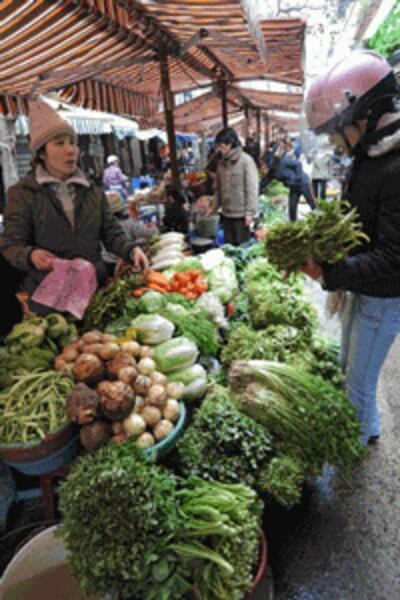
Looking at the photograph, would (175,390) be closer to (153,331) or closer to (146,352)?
(146,352)

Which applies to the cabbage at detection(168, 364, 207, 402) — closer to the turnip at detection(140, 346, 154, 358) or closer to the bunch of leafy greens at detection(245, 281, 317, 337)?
the turnip at detection(140, 346, 154, 358)

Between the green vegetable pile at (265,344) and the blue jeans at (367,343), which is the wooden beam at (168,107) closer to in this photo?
the green vegetable pile at (265,344)

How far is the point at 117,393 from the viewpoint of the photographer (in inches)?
79.4

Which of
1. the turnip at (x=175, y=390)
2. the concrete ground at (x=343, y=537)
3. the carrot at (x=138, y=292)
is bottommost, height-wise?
the concrete ground at (x=343, y=537)

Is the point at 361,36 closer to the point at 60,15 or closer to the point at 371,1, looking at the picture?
the point at 371,1

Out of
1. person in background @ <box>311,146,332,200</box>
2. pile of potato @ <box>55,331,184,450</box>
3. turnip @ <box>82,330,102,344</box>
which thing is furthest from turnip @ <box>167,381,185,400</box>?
person in background @ <box>311,146,332,200</box>

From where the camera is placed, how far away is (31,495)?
2.60m

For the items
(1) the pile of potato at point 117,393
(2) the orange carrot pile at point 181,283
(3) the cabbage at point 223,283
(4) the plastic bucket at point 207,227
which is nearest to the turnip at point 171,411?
(1) the pile of potato at point 117,393

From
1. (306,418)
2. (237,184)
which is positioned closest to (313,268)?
(306,418)

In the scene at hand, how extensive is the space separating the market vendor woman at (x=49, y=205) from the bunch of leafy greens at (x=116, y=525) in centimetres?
155

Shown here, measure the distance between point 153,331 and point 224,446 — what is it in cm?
87

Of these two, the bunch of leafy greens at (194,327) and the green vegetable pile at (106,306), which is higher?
the green vegetable pile at (106,306)

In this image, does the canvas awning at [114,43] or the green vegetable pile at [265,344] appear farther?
the canvas awning at [114,43]

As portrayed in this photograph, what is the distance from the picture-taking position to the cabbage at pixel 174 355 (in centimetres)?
255
